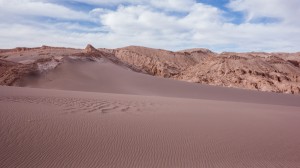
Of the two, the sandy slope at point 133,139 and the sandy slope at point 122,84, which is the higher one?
the sandy slope at point 133,139

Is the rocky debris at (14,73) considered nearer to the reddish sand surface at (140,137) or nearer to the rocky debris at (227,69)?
the rocky debris at (227,69)

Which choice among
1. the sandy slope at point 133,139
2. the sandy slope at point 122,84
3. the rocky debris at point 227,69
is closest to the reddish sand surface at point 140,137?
the sandy slope at point 133,139

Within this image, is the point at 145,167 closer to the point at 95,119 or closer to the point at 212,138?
the point at 212,138

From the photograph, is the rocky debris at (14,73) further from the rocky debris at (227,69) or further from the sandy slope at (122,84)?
the sandy slope at (122,84)

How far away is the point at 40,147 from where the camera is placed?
586 centimetres

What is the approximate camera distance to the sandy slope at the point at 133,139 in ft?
18.6

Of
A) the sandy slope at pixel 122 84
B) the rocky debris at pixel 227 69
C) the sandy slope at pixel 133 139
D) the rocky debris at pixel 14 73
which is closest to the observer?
the sandy slope at pixel 133 139

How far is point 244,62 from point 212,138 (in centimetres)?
3179

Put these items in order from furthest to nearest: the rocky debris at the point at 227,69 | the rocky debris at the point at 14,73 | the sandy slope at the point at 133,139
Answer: the rocky debris at the point at 227,69
the rocky debris at the point at 14,73
the sandy slope at the point at 133,139

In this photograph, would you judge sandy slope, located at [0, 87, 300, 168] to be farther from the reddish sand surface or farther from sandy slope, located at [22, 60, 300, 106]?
sandy slope, located at [22, 60, 300, 106]

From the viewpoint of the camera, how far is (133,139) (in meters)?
7.00

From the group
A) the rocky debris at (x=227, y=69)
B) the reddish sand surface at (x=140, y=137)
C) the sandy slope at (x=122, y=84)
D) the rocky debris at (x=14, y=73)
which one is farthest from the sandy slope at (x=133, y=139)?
the rocky debris at (x=227, y=69)

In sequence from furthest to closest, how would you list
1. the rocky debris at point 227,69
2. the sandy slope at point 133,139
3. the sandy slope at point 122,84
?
the rocky debris at point 227,69, the sandy slope at point 122,84, the sandy slope at point 133,139

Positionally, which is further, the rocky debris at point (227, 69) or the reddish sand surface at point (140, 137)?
the rocky debris at point (227, 69)
